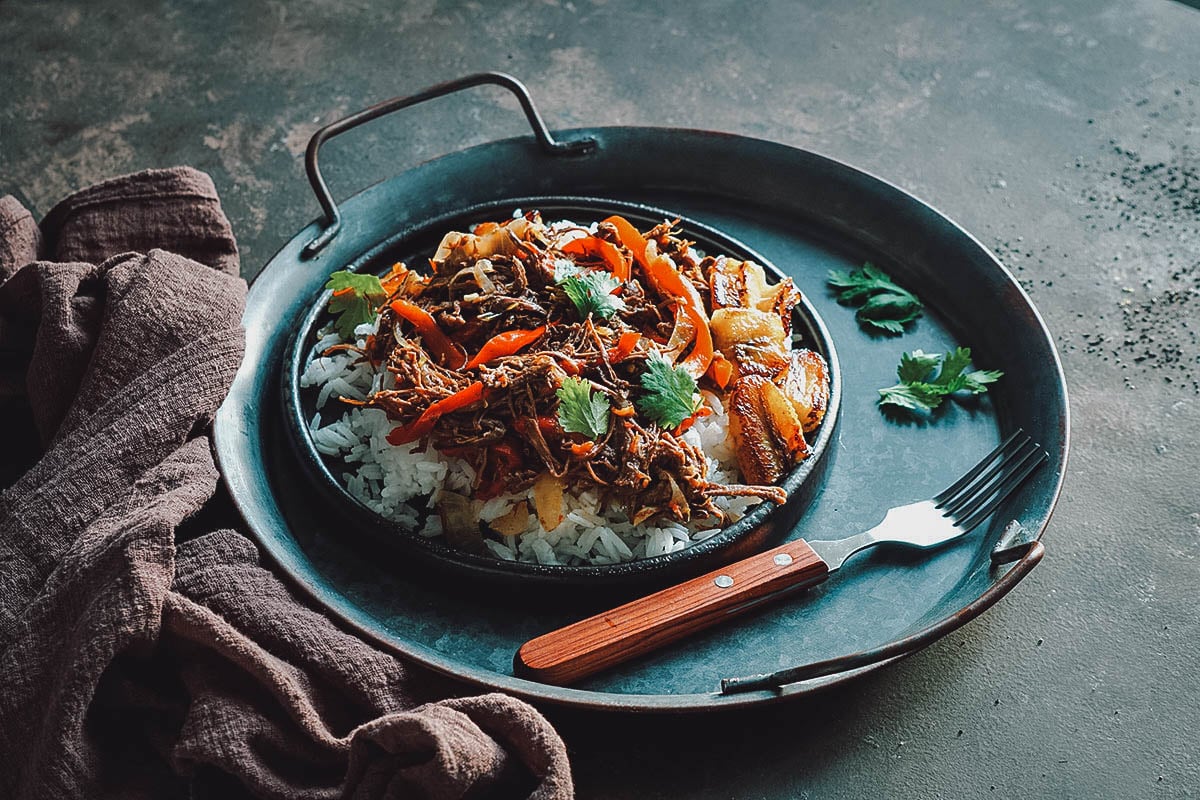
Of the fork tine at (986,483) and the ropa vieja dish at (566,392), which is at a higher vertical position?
the ropa vieja dish at (566,392)

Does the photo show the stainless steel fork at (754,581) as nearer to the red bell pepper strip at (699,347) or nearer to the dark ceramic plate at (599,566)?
the dark ceramic plate at (599,566)

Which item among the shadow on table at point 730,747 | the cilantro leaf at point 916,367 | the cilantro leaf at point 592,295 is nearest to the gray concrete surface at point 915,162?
the shadow on table at point 730,747

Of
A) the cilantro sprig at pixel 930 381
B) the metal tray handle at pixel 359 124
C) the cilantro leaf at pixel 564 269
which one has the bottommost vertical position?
the cilantro sprig at pixel 930 381

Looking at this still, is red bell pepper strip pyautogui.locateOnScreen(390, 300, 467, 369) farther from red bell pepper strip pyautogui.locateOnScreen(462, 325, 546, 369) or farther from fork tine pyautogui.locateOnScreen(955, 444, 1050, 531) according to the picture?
fork tine pyautogui.locateOnScreen(955, 444, 1050, 531)

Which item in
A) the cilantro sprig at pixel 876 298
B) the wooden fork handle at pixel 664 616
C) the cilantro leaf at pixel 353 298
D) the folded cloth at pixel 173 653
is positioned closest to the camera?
the folded cloth at pixel 173 653

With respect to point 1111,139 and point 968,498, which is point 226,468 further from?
point 1111,139

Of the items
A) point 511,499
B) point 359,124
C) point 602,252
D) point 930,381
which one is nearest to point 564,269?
point 602,252

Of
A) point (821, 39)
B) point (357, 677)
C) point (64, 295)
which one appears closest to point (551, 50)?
point (821, 39)
